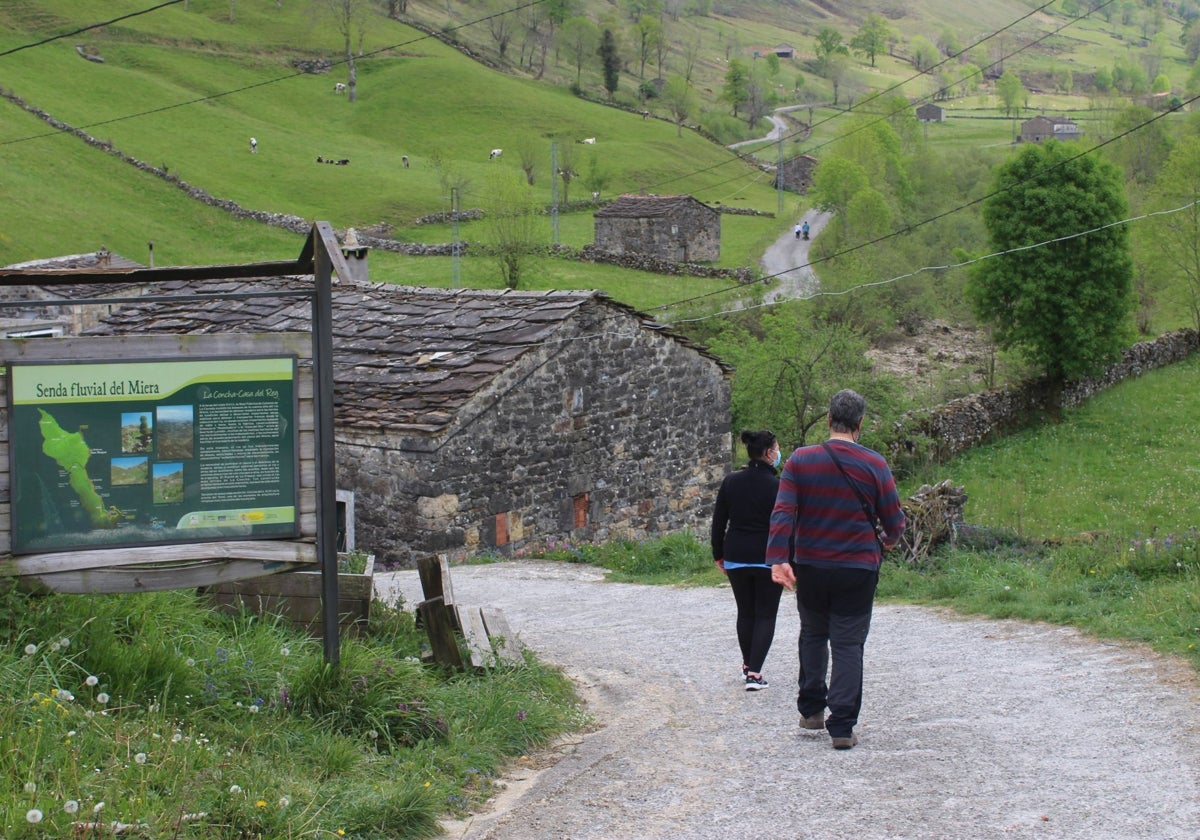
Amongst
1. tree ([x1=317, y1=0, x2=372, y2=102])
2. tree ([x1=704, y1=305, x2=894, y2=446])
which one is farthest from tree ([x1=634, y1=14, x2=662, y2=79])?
tree ([x1=704, y1=305, x2=894, y2=446])

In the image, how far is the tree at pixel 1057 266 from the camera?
32312mm

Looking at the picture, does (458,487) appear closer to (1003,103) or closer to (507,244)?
(507,244)

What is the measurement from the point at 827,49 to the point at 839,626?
172686 millimetres

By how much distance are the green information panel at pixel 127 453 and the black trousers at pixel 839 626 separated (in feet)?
9.18

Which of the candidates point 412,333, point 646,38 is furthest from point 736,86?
point 412,333

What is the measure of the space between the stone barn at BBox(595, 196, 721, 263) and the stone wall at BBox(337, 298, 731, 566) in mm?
35612

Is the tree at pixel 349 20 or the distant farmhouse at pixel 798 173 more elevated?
the tree at pixel 349 20

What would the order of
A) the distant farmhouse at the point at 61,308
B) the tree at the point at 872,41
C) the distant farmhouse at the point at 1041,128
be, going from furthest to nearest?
the tree at the point at 872,41
the distant farmhouse at the point at 1041,128
the distant farmhouse at the point at 61,308

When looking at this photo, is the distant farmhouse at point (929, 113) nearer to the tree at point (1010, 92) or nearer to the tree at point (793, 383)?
the tree at point (1010, 92)

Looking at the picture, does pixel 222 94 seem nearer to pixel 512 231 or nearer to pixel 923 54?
pixel 512 231

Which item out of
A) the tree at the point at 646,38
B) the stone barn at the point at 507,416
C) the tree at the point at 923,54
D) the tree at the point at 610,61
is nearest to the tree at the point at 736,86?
the tree at the point at 646,38

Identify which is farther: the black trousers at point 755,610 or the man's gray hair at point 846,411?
the black trousers at point 755,610

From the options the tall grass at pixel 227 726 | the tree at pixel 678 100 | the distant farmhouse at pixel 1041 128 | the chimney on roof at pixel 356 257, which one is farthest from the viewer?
the distant farmhouse at pixel 1041 128

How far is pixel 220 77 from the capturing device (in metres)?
78.6
